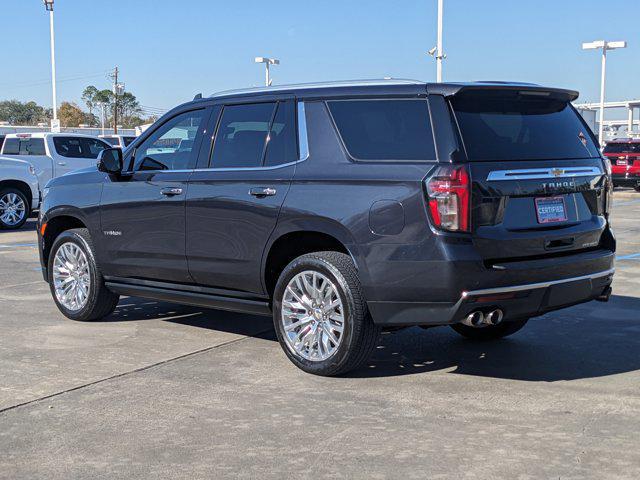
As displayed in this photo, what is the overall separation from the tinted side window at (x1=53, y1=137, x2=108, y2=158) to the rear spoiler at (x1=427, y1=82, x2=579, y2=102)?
596 inches

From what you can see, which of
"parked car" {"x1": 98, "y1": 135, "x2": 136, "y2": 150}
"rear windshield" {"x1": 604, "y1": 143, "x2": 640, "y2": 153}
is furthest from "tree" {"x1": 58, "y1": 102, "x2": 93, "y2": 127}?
"rear windshield" {"x1": 604, "y1": 143, "x2": 640, "y2": 153}

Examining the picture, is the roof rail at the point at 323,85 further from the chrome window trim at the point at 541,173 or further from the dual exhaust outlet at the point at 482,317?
the dual exhaust outlet at the point at 482,317

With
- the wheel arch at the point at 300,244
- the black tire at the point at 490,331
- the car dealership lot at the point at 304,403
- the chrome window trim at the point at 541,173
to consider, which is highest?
the chrome window trim at the point at 541,173

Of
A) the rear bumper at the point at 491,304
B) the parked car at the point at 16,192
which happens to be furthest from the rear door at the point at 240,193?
the parked car at the point at 16,192

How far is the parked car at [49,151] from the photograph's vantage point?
19250 mm

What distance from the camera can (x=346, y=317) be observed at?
18.3 ft

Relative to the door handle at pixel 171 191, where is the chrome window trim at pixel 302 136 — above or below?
above

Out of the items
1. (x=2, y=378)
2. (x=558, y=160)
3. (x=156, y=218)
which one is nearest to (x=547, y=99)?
(x=558, y=160)

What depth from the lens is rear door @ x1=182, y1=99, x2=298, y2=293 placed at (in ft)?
19.9

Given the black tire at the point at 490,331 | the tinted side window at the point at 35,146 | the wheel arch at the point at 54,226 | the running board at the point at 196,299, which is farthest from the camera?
the tinted side window at the point at 35,146

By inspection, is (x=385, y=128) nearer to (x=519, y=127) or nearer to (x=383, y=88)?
(x=383, y=88)

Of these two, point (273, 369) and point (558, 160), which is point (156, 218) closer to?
Result: point (273, 369)

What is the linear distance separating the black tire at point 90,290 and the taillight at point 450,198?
346 centimetres

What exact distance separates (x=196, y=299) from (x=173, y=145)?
1280 mm
